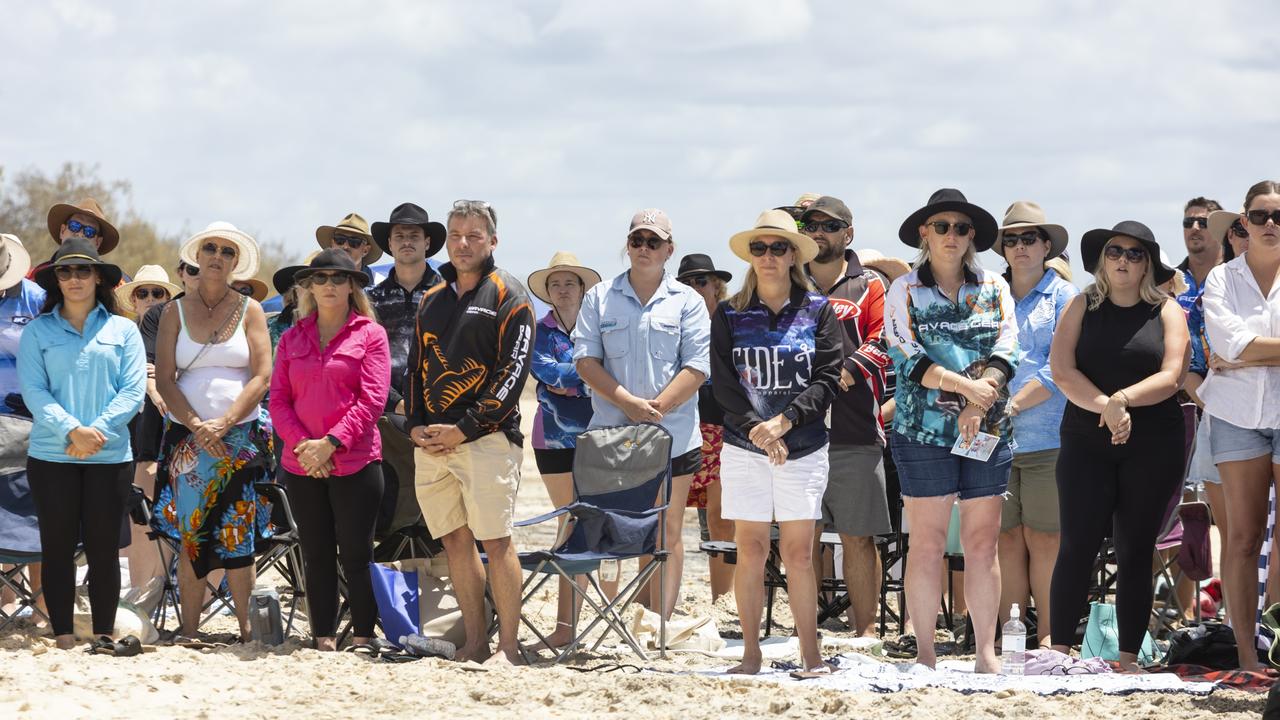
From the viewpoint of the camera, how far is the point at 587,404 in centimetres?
905

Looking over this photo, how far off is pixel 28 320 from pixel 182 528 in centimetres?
148

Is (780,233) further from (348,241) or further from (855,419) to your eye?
(348,241)

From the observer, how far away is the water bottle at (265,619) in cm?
787

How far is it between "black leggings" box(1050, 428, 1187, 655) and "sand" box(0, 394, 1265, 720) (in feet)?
2.72

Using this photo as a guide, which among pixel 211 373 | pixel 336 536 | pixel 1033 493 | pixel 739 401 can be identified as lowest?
pixel 336 536

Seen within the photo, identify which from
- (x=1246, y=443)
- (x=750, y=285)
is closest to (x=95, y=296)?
(x=750, y=285)

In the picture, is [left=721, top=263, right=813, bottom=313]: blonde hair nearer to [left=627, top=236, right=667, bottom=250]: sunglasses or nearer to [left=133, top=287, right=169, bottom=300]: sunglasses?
[left=627, top=236, right=667, bottom=250]: sunglasses

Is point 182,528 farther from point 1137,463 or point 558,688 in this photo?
point 1137,463

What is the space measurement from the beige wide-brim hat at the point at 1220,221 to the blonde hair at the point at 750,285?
2.40m

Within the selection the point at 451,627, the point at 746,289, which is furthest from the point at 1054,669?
the point at 451,627


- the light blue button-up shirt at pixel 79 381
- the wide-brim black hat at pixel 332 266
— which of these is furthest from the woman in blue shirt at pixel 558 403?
the light blue button-up shirt at pixel 79 381

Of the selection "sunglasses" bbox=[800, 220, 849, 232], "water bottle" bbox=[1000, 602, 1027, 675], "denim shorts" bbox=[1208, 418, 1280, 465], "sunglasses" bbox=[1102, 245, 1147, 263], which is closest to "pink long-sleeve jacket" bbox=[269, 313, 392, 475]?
"sunglasses" bbox=[800, 220, 849, 232]

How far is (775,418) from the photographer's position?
6.84 metres

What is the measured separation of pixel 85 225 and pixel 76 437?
78.9 inches
